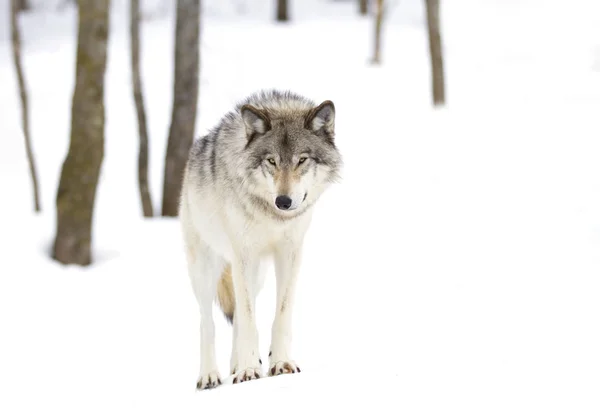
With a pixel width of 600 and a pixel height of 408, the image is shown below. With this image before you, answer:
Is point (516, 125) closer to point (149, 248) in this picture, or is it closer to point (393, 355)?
point (149, 248)

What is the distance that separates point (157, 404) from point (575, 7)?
74.3ft

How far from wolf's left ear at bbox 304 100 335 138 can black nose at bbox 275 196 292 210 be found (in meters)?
0.63

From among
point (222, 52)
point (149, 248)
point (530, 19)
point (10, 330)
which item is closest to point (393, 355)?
point (10, 330)

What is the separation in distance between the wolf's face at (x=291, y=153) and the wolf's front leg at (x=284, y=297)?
0.31 metres

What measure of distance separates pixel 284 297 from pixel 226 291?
95cm

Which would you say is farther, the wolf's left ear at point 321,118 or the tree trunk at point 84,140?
the tree trunk at point 84,140

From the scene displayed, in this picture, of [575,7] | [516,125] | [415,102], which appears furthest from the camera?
[575,7]

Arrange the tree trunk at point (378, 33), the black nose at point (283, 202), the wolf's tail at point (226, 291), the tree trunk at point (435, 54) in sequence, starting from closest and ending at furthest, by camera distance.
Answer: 1. the black nose at point (283, 202)
2. the wolf's tail at point (226, 291)
3. the tree trunk at point (435, 54)
4. the tree trunk at point (378, 33)

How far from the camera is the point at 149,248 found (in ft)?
30.5

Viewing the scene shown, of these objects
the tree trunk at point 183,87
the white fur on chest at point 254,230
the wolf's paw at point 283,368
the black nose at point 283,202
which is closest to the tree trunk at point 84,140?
the tree trunk at point 183,87

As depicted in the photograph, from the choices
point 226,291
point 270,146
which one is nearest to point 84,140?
point 226,291

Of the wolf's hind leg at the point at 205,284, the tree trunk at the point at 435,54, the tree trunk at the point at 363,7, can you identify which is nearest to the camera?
the wolf's hind leg at the point at 205,284

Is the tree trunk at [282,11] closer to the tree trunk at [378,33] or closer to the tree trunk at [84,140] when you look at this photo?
the tree trunk at [378,33]

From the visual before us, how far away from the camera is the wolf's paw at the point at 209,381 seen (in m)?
5.55
